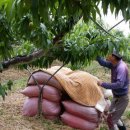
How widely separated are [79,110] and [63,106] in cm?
39

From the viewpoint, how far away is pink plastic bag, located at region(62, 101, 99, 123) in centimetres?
541

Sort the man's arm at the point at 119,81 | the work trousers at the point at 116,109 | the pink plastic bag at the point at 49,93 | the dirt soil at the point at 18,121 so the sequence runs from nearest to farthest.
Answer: the man's arm at the point at 119,81
the work trousers at the point at 116,109
the dirt soil at the point at 18,121
the pink plastic bag at the point at 49,93

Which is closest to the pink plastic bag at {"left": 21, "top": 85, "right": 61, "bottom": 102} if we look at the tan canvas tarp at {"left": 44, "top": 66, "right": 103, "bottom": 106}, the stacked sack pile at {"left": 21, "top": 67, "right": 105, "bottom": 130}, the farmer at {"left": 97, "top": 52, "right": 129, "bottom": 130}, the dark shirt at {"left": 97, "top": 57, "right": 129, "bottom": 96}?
the stacked sack pile at {"left": 21, "top": 67, "right": 105, "bottom": 130}

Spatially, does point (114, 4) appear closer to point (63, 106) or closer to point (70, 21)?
point (70, 21)

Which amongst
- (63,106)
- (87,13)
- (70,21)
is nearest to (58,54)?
(70,21)

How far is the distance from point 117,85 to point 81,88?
87 cm

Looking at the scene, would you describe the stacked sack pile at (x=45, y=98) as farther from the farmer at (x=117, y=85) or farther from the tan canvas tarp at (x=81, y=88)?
the farmer at (x=117, y=85)

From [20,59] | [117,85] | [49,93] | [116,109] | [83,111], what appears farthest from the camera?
[49,93]

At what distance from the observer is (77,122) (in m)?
5.48

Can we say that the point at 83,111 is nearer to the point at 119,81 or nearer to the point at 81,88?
the point at 81,88

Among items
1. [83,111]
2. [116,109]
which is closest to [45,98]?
[83,111]

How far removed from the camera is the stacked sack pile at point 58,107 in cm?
545

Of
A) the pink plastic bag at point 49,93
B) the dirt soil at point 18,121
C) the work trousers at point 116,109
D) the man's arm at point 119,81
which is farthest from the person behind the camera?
the pink plastic bag at point 49,93

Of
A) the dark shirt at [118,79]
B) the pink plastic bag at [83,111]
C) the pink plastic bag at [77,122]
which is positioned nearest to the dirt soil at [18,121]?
the pink plastic bag at [77,122]
